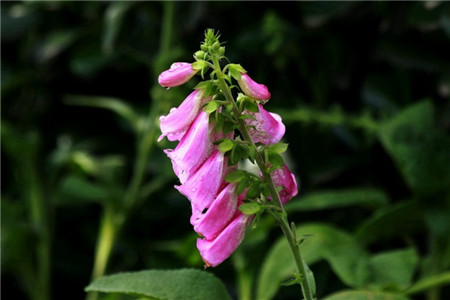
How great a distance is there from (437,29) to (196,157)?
0.95 meters

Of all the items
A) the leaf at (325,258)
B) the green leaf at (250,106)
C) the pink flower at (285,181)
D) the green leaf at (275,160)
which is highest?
the green leaf at (250,106)

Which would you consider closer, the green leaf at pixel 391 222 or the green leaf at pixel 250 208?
the green leaf at pixel 250 208

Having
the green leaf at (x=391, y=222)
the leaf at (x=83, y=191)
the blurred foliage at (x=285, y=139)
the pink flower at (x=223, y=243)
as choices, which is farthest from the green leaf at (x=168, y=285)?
the leaf at (x=83, y=191)

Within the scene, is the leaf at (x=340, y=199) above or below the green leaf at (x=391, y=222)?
above

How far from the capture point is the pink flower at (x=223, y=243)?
0.52 meters

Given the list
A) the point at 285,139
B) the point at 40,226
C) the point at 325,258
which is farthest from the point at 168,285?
the point at 40,226

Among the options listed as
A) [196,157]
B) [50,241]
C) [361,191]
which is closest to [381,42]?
[361,191]

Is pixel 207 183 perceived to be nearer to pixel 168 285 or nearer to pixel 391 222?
pixel 168 285

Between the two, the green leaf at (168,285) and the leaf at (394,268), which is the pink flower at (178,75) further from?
the leaf at (394,268)

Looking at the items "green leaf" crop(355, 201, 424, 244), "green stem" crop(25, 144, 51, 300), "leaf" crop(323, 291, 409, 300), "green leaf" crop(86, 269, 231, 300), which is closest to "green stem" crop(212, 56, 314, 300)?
"green leaf" crop(86, 269, 231, 300)

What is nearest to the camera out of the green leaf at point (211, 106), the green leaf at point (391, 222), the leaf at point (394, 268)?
the green leaf at point (211, 106)

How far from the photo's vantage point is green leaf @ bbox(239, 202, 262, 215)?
0.50m

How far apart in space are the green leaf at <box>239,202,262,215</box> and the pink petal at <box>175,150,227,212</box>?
0.02 m

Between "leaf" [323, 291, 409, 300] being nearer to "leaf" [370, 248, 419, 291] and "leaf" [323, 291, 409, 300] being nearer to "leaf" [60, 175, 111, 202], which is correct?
"leaf" [370, 248, 419, 291]
